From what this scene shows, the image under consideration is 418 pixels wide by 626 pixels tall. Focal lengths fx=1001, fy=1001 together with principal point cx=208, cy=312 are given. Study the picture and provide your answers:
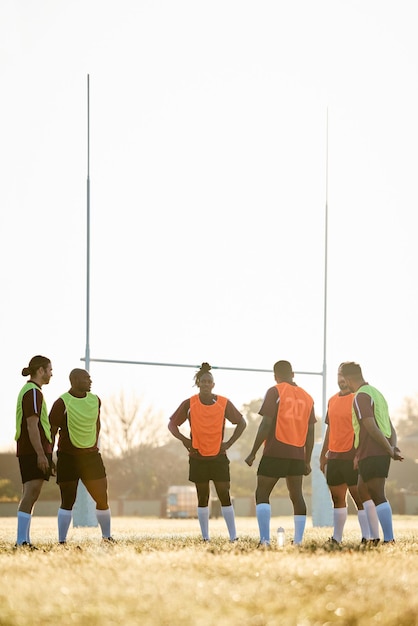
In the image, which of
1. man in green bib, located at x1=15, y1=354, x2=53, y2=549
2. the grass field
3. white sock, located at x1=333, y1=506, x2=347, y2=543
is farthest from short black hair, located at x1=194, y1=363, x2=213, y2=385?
the grass field

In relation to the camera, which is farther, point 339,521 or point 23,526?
point 339,521

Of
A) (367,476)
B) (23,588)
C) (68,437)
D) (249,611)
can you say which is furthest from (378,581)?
(68,437)

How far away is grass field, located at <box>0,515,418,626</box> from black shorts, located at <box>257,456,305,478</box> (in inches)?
103

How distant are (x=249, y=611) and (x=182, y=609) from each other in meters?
0.32

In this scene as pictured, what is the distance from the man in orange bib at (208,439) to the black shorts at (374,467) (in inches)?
75.7

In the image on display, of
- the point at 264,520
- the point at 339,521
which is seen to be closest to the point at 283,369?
the point at 264,520

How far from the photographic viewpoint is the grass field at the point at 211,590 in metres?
4.70

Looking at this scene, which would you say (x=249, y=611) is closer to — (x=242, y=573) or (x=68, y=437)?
(x=242, y=573)

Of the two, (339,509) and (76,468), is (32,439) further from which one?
(339,509)

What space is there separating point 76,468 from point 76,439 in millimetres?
290

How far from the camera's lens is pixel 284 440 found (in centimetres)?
977

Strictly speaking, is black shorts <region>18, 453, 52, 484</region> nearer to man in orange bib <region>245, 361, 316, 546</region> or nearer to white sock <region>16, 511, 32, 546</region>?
white sock <region>16, 511, 32, 546</region>

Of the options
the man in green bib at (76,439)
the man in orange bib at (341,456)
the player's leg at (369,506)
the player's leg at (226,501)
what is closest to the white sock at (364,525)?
the man in orange bib at (341,456)

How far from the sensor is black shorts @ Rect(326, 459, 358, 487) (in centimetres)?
1015
